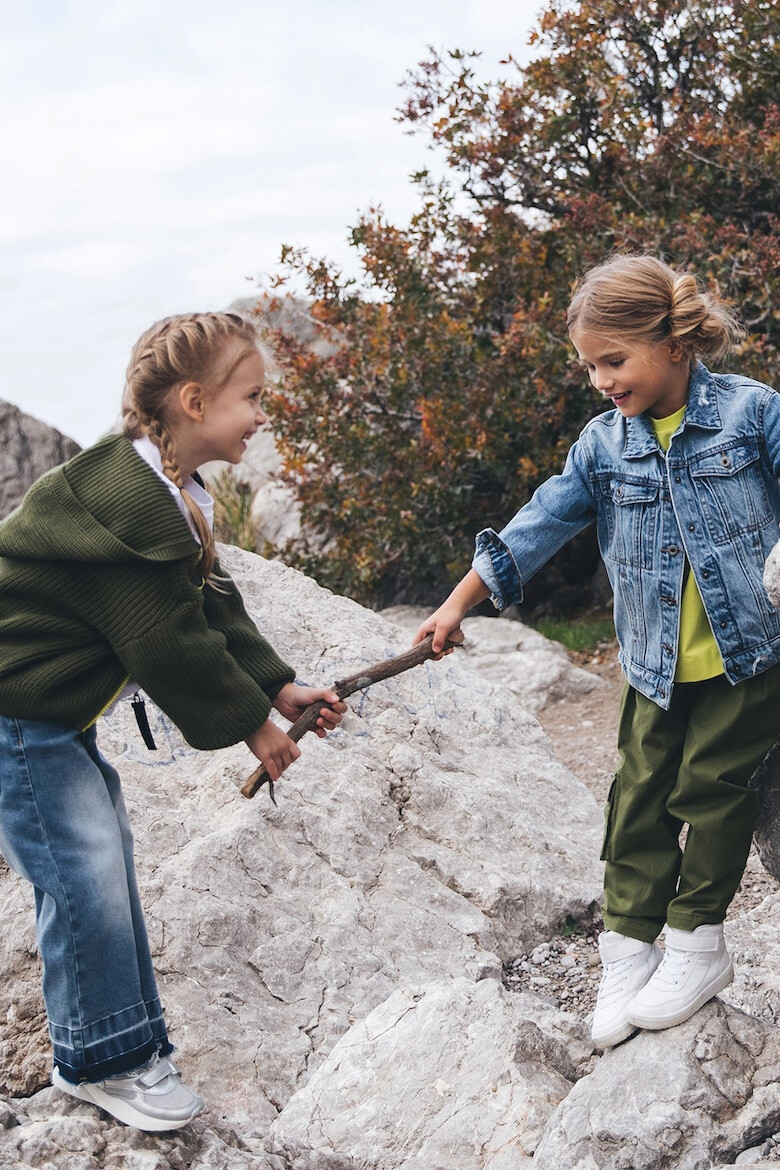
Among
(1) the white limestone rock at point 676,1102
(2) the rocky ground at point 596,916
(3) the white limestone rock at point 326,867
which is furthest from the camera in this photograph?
(2) the rocky ground at point 596,916

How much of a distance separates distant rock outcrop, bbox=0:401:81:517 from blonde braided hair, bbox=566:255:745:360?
8.51 metres

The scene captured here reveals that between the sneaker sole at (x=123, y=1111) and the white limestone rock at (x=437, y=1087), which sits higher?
the sneaker sole at (x=123, y=1111)

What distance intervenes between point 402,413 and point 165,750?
4.52 metres

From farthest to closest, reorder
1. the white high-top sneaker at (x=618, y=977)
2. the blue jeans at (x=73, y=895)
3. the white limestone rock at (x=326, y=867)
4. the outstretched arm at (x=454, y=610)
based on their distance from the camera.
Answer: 1. the white limestone rock at (x=326, y=867)
2. the outstretched arm at (x=454, y=610)
3. the white high-top sneaker at (x=618, y=977)
4. the blue jeans at (x=73, y=895)

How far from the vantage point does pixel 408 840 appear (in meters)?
3.69

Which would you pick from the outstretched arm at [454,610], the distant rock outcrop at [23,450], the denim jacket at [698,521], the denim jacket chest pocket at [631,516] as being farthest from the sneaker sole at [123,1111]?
the distant rock outcrop at [23,450]

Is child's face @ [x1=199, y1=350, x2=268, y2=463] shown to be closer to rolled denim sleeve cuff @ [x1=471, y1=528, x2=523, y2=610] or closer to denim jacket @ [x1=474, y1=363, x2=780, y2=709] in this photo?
rolled denim sleeve cuff @ [x1=471, y1=528, x2=523, y2=610]

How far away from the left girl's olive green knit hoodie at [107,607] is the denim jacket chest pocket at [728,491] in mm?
1080

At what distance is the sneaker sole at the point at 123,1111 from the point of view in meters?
2.49

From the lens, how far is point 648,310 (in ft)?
8.35

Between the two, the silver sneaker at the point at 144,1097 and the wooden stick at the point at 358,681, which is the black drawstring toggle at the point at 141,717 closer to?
the wooden stick at the point at 358,681

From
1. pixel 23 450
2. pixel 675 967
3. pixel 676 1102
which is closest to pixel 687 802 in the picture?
pixel 675 967

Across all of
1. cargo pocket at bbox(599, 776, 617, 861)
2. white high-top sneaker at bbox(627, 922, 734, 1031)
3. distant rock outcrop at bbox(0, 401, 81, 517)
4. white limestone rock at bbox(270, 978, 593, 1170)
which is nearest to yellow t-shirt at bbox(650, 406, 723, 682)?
cargo pocket at bbox(599, 776, 617, 861)

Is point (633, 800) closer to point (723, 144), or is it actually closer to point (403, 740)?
point (403, 740)
